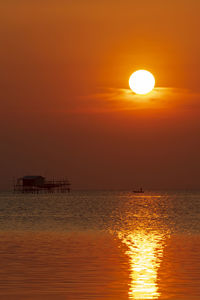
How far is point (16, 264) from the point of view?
2758 centimetres

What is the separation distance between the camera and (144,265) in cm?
2719

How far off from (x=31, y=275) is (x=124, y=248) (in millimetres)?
11776

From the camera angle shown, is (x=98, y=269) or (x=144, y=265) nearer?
(x=98, y=269)

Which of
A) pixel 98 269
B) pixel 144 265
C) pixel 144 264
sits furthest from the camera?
pixel 144 264

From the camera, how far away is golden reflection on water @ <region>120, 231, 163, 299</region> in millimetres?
20503

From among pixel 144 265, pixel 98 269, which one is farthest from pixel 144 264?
pixel 98 269

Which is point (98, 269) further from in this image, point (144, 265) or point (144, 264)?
point (144, 264)

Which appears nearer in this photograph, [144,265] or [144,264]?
[144,265]

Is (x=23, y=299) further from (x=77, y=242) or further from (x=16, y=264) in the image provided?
(x=77, y=242)

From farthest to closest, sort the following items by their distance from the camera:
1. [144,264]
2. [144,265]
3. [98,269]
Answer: [144,264] < [144,265] < [98,269]

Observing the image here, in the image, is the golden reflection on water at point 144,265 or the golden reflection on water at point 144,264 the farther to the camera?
the golden reflection on water at point 144,264

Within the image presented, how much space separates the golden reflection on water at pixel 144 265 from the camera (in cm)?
2050

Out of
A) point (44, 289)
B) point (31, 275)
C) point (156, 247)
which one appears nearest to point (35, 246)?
point (156, 247)

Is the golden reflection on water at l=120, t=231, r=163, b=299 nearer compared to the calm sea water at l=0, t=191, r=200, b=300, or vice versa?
the golden reflection on water at l=120, t=231, r=163, b=299
